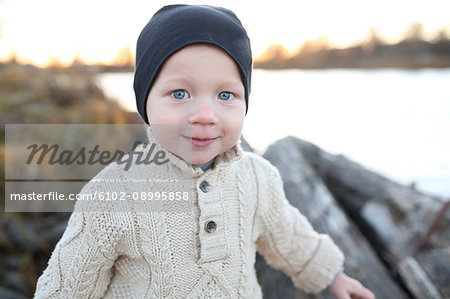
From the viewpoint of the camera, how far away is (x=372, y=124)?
597cm

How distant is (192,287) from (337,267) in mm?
685

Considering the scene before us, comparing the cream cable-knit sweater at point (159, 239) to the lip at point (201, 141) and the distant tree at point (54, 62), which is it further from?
the distant tree at point (54, 62)

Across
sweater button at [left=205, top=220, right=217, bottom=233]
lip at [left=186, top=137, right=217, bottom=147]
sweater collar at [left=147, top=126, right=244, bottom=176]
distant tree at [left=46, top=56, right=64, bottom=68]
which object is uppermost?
distant tree at [left=46, top=56, right=64, bottom=68]

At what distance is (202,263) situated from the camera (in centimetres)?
112

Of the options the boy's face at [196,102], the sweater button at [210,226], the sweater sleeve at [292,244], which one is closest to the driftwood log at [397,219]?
the sweater sleeve at [292,244]

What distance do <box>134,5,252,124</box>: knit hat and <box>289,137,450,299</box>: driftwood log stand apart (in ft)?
4.02

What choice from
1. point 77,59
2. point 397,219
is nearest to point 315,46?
point 77,59

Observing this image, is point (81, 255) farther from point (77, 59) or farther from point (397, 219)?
point (77, 59)

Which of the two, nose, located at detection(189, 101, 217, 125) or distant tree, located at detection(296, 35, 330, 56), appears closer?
nose, located at detection(189, 101, 217, 125)

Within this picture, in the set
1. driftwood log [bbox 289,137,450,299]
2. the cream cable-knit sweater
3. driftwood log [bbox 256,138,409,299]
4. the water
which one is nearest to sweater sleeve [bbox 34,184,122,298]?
the cream cable-knit sweater

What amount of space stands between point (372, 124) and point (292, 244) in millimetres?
5145

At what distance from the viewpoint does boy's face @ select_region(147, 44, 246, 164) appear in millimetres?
989

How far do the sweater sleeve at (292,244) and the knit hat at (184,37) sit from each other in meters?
0.48

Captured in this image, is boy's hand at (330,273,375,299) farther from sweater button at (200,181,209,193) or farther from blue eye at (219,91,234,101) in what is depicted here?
blue eye at (219,91,234,101)
